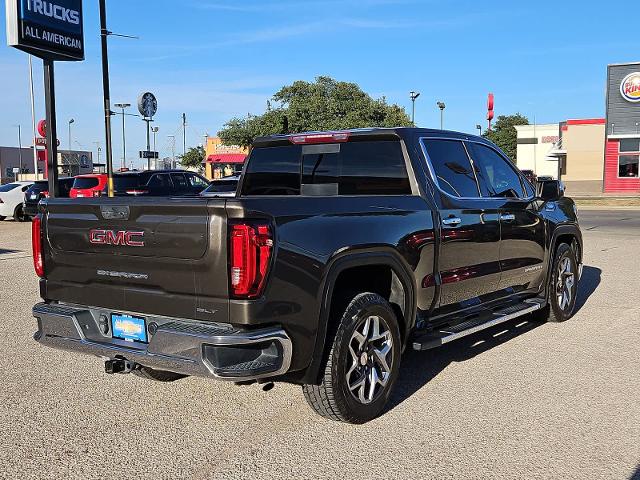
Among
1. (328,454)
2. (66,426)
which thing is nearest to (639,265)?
(328,454)

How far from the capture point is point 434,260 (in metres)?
4.79

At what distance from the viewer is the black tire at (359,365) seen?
13.1 ft

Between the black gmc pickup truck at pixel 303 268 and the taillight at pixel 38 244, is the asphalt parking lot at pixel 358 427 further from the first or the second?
the taillight at pixel 38 244

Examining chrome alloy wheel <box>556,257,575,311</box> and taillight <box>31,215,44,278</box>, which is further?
chrome alloy wheel <box>556,257,575,311</box>

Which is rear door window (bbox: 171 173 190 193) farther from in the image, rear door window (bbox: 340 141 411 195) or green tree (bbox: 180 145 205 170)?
green tree (bbox: 180 145 205 170)

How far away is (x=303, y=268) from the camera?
3.71m

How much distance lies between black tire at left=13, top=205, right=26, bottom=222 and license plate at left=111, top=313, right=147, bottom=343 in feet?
69.0

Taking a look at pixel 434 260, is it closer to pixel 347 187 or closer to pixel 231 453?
pixel 347 187

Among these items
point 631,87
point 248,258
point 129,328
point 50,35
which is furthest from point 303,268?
point 631,87

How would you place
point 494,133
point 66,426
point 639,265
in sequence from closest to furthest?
point 66,426 < point 639,265 < point 494,133

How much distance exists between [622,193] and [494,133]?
212 ft

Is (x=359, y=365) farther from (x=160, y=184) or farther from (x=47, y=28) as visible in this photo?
(x=160, y=184)

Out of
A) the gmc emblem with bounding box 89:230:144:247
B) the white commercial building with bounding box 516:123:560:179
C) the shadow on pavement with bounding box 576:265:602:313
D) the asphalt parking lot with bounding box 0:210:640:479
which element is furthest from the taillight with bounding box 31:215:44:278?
the white commercial building with bounding box 516:123:560:179

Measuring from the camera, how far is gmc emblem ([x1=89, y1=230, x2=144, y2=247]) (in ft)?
12.4
